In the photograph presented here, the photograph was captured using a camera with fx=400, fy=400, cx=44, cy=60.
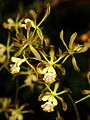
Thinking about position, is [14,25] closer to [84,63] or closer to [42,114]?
[42,114]

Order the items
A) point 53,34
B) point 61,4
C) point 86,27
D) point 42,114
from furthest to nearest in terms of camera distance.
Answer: point 61,4 < point 86,27 < point 53,34 < point 42,114

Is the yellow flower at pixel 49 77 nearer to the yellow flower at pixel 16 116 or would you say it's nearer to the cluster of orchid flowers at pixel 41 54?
the cluster of orchid flowers at pixel 41 54

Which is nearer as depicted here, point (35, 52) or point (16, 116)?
point (35, 52)

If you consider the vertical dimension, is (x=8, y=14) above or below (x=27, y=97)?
above

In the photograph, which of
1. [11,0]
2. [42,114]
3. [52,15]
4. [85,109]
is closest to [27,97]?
[42,114]

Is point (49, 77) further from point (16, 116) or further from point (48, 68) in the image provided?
point (16, 116)

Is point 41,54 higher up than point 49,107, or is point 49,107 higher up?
point 41,54

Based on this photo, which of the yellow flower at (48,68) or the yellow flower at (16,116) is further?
the yellow flower at (16,116)

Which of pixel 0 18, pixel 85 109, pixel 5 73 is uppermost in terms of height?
pixel 0 18

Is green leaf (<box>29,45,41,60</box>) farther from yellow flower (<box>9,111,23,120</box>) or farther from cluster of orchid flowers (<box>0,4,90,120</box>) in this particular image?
yellow flower (<box>9,111,23,120</box>)

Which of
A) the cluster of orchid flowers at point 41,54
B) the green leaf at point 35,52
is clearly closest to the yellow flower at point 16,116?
the cluster of orchid flowers at point 41,54

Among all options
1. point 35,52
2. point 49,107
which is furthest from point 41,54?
point 49,107
